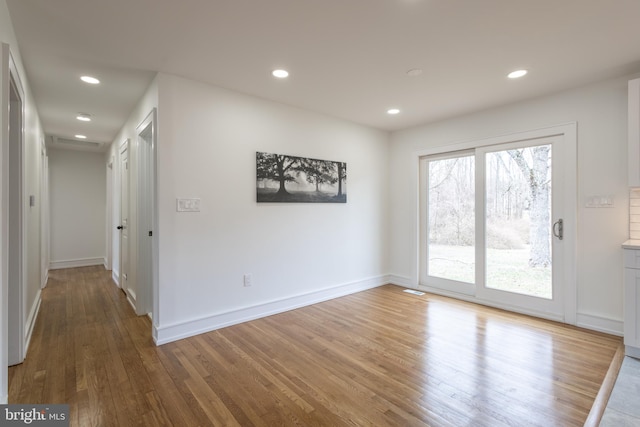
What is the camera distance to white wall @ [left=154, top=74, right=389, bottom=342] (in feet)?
9.48

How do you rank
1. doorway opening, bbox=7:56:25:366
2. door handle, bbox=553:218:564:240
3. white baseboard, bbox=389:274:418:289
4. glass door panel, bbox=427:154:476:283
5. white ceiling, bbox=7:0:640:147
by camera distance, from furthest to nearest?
white baseboard, bbox=389:274:418:289
glass door panel, bbox=427:154:476:283
door handle, bbox=553:218:564:240
doorway opening, bbox=7:56:25:366
white ceiling, bbox=7:0:640:147

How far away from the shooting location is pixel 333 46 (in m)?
2.41

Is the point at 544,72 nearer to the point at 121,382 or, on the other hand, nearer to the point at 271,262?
the point at 271,262

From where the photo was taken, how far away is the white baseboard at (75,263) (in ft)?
20.6

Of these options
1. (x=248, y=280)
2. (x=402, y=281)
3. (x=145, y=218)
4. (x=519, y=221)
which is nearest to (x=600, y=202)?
(x=519, y=221)

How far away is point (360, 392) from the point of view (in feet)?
6.72

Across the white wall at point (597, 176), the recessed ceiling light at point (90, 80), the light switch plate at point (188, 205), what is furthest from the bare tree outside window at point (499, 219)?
the recessed ceiling light at point (90, 80)

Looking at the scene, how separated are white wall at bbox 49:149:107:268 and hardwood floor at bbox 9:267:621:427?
143 inches

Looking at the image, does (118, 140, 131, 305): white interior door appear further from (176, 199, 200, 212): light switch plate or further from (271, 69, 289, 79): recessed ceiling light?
(271, 69, 289, 79): recessed ceiling light

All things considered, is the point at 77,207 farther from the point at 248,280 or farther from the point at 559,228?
the point at 559,228

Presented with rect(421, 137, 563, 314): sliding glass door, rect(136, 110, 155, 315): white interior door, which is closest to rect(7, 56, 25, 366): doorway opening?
rect(136, 110, 155, 315): white interior door

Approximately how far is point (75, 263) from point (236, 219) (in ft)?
18.1

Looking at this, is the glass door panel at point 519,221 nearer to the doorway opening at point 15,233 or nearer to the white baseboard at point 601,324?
the white baseboard at point 601,324

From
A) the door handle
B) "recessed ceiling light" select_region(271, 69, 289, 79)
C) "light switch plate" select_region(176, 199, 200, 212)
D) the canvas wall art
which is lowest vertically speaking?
the door handle
